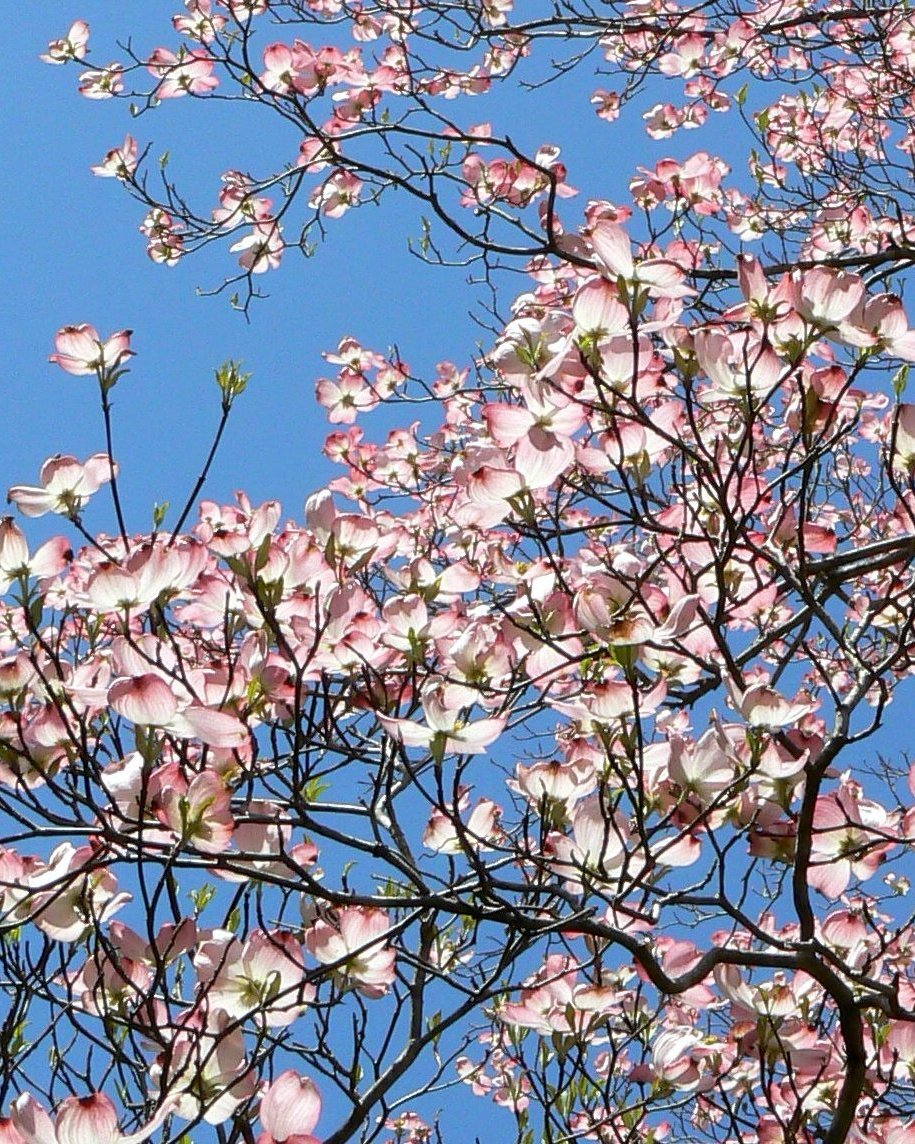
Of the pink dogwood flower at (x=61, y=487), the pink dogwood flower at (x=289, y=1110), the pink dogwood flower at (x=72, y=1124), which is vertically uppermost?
the pink dogwood flower at (x=61, y=487)

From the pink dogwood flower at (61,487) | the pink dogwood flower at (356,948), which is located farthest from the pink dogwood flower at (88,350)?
the pink dogwood flower at (356,948)

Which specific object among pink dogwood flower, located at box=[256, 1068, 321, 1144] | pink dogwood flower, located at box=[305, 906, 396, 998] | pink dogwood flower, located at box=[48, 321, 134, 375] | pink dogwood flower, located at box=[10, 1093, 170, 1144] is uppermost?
pink dogwood flower, located at box=[48, 321, 134, 375]

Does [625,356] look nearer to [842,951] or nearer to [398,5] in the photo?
[842,951]

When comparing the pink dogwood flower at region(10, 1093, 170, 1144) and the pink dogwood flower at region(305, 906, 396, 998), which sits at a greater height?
the pink dogwood flower at region(305, 906, 396, 998)

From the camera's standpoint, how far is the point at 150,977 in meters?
1.72

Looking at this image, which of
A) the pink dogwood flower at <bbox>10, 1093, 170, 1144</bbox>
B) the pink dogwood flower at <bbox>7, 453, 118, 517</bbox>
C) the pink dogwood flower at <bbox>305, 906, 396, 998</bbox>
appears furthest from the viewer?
the pink dogwood flower at <bbox>7, 453, 118, 517</bbox>

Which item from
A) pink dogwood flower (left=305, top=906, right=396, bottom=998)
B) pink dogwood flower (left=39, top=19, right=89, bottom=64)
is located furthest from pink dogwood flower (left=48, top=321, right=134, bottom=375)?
pink dogwood flower (left=39, top=19, right=89, bottom=64)

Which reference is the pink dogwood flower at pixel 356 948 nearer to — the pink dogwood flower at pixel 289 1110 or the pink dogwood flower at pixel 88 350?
the pink dogwood flower at pixel 289 1110

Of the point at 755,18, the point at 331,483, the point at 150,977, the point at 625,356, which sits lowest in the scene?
the point at 150,977

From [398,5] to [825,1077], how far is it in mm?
3847

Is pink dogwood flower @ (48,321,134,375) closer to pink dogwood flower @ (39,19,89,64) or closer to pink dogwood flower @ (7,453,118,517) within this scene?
pink dogwood flower @ (7,453,118,517)

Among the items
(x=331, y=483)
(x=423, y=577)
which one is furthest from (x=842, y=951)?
(x=331, y=483)

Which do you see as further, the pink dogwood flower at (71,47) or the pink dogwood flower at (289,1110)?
the pink dogwood flower at (71,47)

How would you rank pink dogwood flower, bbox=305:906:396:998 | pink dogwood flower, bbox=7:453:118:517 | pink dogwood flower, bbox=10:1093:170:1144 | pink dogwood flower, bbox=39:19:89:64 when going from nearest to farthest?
1. pink dogwood flower, bbox=10:1093:170:1144
2. pink dogwood flower, bbox=305:906:396:998
3. pink dogwood flower, bbox=7:453:118:517
4. pink dogwood flower, bbox=39:19:89:64
